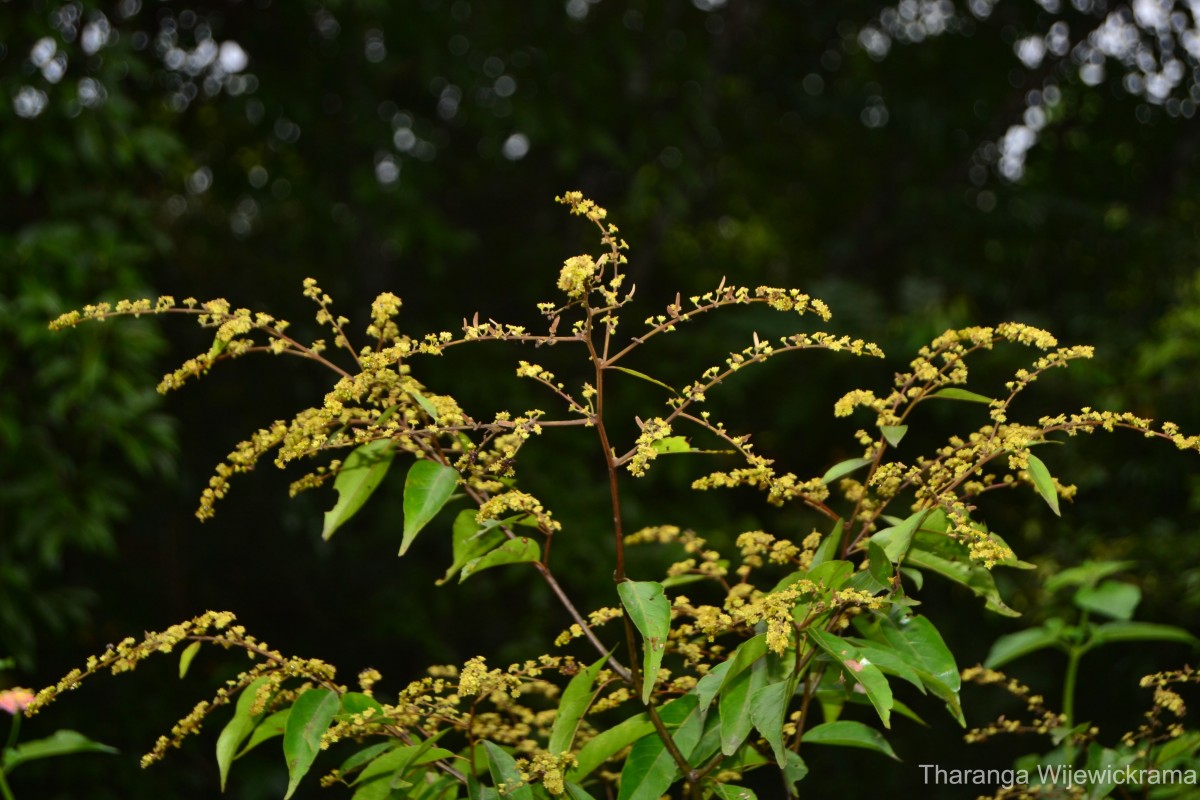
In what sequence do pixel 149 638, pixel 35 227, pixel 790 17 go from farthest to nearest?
1. pixel 790 17
2. pixel 35 227
3. pixel 149 638

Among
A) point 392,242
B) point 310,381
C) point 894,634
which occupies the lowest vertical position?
point 894,634

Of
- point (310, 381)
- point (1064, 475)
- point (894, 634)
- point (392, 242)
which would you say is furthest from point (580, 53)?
point (894, 634)

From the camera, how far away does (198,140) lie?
5410mm

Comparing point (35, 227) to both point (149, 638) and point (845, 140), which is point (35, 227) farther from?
point (845, 140)

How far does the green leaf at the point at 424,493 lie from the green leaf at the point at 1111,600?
1032 mm

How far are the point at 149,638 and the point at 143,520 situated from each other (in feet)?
12.5

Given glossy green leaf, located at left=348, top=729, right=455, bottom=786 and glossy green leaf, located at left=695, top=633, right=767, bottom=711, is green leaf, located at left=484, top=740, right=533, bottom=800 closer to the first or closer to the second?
glossy green leaf, located at left=348, top=729, right=455, bottom=786

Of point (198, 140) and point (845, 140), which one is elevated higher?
point (845, 140)

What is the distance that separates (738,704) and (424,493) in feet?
1.22

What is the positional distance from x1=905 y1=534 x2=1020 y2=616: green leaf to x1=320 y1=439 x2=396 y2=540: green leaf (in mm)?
589

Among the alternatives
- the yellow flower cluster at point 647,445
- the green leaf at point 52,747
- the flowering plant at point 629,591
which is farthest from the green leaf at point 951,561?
the green leaf at point 52,747

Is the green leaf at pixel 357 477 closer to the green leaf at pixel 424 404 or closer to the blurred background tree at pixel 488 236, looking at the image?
the green leaf at pixel 424 404

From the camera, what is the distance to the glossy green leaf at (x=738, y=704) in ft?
3.60

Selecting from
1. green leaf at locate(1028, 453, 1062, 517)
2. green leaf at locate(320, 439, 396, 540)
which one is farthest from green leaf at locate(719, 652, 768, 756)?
green leaf at locate(320, 439, 396, 540)
